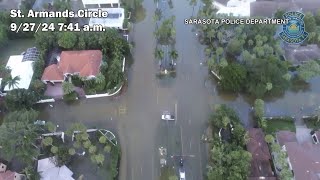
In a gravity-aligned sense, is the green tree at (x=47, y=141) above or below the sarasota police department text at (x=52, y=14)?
below

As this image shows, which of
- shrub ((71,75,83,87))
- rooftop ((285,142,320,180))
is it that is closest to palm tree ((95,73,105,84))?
shrub ((71,75,83,87))

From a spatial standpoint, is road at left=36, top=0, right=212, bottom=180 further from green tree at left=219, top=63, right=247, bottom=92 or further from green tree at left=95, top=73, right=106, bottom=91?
green tree at left=219, top=63, right=247, bottom=92

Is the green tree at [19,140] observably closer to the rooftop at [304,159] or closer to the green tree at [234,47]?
the green tree at [234,47]

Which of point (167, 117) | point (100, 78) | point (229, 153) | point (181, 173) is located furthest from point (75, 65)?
point (229, 153)

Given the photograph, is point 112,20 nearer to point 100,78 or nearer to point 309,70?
point 100,78

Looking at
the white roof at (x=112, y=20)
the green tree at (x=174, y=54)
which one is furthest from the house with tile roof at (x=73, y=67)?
the green tree at (x=174, y=54)
